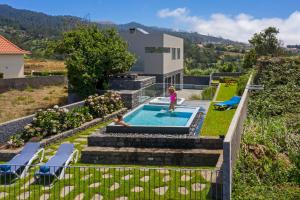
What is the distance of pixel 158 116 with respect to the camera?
64.2ft

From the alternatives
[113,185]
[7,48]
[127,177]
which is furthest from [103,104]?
[7,48]

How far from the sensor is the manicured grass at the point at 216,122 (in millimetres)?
14719

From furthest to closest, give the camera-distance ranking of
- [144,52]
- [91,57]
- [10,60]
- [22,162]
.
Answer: [10,60]
[144,52]
[91,57]
[22,162]

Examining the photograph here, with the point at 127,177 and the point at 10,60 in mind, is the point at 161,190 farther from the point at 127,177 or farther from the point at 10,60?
the point at 10,60

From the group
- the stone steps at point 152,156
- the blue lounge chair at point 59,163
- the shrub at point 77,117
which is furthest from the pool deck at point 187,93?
the blue lounge chair at point 59,163

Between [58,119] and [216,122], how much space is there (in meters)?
6.31

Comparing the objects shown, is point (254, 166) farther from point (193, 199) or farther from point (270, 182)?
point (193, 199)

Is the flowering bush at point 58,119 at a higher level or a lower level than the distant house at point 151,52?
lower

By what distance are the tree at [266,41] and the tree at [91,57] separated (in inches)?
915

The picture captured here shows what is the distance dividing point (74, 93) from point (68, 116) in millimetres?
8128

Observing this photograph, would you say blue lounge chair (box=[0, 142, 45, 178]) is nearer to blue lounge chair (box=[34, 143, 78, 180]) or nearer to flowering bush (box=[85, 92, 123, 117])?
blue lounge chair (box=[34, 143, 78, 180])

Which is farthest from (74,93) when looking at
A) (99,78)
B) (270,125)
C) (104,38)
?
(270,125)

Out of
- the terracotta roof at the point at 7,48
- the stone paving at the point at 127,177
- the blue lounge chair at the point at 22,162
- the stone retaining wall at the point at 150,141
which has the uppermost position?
the terracotta roof at the point at 7,48

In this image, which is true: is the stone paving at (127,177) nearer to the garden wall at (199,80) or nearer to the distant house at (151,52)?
the distant house at (151,52)
